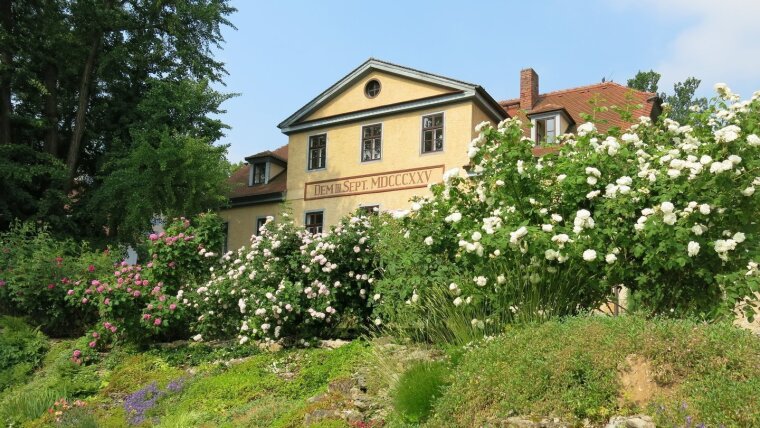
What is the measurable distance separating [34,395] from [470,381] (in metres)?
6.71

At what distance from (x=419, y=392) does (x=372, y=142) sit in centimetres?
1468

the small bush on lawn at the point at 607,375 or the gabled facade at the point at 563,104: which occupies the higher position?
the gabled facade at the point at 563,104

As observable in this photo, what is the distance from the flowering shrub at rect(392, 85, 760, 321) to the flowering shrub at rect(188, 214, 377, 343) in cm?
253

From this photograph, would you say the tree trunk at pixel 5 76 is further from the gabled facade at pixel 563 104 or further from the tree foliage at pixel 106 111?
the gabled facade at pixel 563 104

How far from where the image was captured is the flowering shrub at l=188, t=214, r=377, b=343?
31.1ft

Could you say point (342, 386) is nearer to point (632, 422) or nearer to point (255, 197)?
point (632, 422)

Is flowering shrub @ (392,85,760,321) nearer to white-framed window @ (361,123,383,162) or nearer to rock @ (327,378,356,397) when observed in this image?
rock @ (327,378,356,397)

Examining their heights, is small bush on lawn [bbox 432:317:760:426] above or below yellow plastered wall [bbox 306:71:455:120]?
below

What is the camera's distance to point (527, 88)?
20672 millimetres

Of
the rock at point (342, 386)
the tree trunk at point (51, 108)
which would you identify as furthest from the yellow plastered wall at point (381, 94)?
the rock at point (342, 386)

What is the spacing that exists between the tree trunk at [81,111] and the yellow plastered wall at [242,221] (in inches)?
198

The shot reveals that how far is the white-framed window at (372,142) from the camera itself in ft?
64.2

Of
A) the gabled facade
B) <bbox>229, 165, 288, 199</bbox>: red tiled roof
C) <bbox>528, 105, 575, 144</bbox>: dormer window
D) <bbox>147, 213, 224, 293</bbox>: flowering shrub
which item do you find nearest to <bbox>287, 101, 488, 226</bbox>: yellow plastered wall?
<bbox>229, 165, 288, 199</bbox>: red tiled roof

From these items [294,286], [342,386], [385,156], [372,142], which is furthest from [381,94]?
[342,386]
